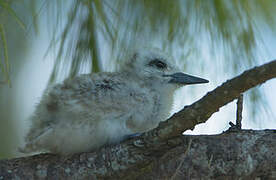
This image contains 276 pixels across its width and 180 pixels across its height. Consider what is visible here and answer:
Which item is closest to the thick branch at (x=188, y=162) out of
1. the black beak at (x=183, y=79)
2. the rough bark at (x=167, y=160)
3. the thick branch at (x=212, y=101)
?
the rough bark at (x=167, y=160)

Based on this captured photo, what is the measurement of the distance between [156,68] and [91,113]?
0.55 m

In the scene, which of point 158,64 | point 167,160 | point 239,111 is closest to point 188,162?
point 167,160

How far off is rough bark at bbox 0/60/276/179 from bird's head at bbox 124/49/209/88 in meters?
0.49

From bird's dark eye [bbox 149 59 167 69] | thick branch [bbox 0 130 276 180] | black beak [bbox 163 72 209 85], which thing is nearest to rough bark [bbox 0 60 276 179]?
thick branch [bbox 0 130 276 180]

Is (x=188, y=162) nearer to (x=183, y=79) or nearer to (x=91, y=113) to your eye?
(x=91, y=113)

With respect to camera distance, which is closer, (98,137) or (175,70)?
(98,137)

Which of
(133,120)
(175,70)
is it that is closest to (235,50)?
(175,70)

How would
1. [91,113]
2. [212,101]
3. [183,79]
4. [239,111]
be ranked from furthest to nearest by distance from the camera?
[183,79] → [91,113] → [239,111] → [212,101]

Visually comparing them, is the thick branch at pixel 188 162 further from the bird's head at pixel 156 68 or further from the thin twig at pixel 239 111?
the bird's head at pixel 156 68

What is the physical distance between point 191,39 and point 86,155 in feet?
3.34

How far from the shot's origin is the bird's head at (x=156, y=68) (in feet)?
7.69

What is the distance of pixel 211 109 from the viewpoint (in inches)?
62.7

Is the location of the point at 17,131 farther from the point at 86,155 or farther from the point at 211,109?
the point at 211,109

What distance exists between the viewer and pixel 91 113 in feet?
6.45
